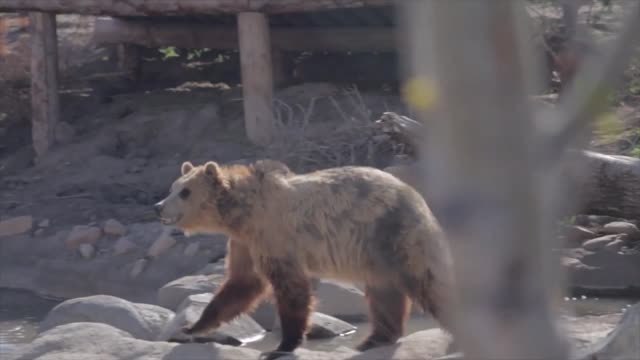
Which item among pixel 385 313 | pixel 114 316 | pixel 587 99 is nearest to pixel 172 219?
pixel 114 316

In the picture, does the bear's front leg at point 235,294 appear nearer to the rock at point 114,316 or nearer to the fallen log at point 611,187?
the rock at point 114,316

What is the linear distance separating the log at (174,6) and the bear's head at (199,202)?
5.18m

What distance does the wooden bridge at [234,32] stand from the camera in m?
12.9

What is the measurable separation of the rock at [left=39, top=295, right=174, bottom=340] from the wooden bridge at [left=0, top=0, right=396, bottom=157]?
4600mm

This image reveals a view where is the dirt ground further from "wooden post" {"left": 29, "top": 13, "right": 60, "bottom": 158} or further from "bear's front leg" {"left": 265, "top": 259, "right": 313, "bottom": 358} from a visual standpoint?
"bear's front leg" {"left": 265, "top": 259, "right": 313, "bottom": 358}

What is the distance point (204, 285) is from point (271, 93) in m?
4.00

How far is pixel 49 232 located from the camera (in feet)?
38.6

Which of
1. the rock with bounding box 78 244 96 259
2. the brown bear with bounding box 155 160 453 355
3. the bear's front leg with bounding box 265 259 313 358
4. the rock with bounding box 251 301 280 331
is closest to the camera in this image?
the brown bear with bounding box 155 160 453 355

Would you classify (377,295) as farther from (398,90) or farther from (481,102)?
(398,90)

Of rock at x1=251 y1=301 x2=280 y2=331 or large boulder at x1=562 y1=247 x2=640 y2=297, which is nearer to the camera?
rock at x1=251 y1=301 x2=280 y2=331

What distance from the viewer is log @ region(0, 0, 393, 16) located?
12.5m

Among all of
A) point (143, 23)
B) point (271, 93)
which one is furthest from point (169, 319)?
point (143, 23)

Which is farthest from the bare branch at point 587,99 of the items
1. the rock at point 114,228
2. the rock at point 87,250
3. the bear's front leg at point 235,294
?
the rock at point 114,228

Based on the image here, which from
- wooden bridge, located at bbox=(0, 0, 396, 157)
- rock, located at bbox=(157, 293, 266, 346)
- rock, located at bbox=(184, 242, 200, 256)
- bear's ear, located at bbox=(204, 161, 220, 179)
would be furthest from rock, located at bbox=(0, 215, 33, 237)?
bear's ear, located at bbox=(204, 161, 220, 179)
